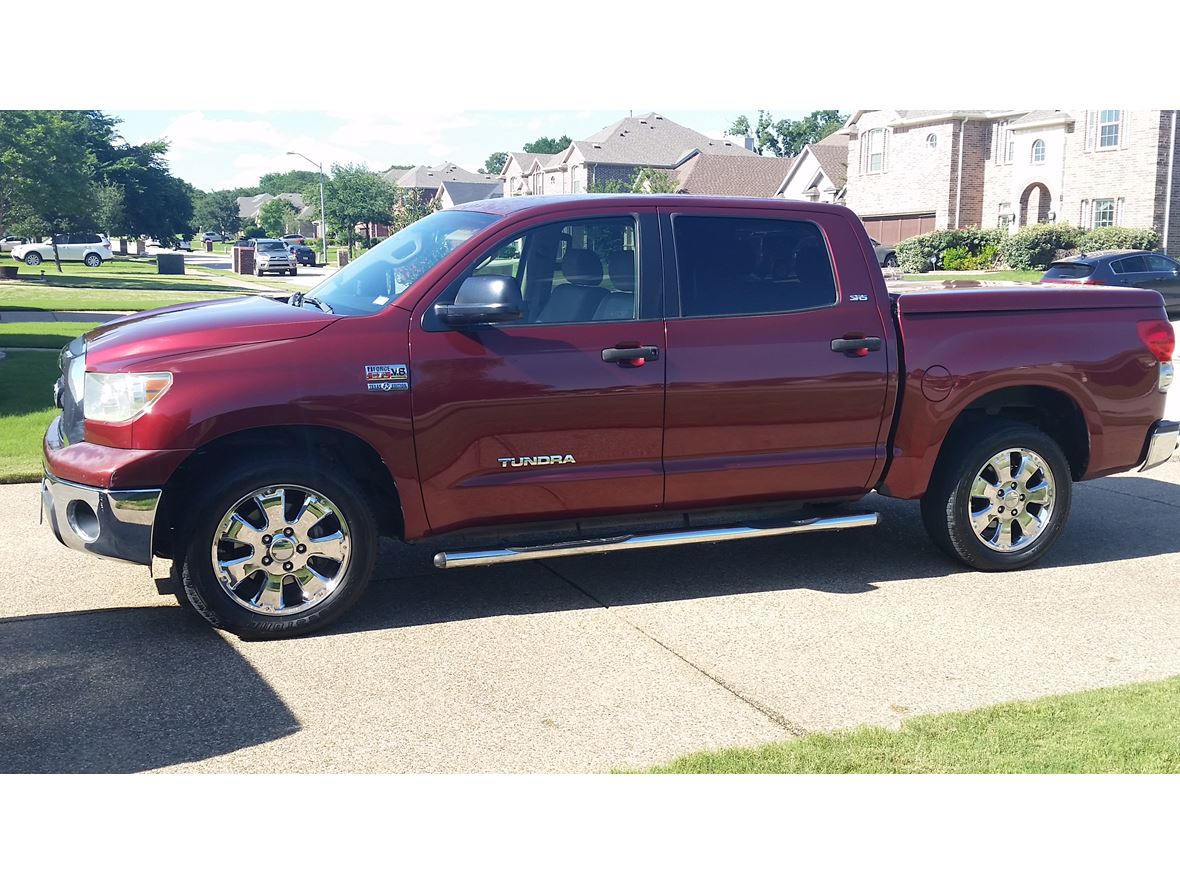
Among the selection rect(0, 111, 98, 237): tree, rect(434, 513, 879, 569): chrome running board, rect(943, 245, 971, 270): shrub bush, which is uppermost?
rect(0, 111, 98, 237): tree

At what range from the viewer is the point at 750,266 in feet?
20.3

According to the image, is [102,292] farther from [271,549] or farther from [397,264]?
[271,549]

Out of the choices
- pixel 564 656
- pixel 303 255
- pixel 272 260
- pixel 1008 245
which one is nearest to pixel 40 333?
pixel 564 656

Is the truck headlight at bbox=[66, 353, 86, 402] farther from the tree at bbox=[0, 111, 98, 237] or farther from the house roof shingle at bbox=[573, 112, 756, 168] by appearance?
the house roof shingle at bbox=[573, 112, 756, 168]

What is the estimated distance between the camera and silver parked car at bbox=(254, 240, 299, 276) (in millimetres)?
55344

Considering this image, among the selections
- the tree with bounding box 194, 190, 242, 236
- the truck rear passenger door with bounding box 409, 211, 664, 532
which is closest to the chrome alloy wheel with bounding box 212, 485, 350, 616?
the truck rear passenger door with bounding box 409, 211, 664, 532

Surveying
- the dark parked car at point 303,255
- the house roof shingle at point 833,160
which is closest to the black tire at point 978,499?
the house roof shingle at point 833,160

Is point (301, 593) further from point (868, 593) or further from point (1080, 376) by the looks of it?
point (1080, 376)

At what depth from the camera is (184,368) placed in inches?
203

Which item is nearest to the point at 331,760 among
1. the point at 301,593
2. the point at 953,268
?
the point at 301,593

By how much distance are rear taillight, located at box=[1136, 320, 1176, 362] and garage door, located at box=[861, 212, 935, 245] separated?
4870 cm

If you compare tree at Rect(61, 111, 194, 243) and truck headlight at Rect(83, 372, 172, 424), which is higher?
tree at Rect(61, 111, 194, 243)

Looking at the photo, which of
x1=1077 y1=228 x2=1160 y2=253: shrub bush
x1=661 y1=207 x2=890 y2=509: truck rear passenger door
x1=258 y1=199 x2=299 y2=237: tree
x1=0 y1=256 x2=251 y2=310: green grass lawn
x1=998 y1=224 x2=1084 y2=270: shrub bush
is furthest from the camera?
x1=258 y1=199 x2=299 y2=237: tree

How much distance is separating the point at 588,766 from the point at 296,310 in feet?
9.02
